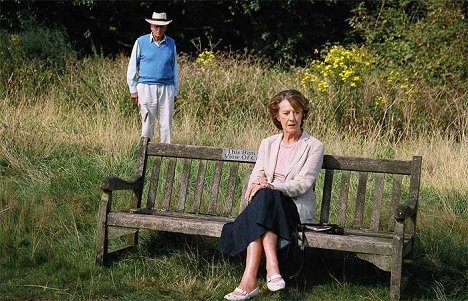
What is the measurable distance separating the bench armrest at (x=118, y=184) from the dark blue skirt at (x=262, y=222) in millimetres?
1034

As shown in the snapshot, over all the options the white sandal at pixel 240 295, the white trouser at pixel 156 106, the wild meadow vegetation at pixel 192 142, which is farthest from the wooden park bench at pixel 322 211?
the white trouser at pixel 156 106

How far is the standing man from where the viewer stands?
9.71 meters

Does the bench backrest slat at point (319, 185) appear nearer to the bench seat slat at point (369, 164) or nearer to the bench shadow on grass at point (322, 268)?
the bench seat slat at point (369, 164)

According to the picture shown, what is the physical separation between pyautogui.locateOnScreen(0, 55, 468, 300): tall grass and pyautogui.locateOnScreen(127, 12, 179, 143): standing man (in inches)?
14.2

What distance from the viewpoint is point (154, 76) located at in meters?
9.71

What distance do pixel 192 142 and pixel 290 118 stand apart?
431cm

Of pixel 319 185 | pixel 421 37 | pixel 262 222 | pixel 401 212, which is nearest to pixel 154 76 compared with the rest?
pixel 319 185

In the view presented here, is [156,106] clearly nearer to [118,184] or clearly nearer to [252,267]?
[118,184]

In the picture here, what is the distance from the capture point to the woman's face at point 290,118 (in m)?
6.22

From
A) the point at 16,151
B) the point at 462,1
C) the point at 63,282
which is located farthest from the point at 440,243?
the point at 462,1

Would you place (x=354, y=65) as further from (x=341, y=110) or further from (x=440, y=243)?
(x=440, y=243)

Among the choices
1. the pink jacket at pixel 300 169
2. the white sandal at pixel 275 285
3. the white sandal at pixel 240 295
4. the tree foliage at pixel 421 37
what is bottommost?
the white sandal at pixel 240 295

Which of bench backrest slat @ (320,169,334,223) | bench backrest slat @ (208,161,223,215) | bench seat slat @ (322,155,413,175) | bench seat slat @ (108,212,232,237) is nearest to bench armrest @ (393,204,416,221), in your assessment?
bench seat slat @ (322,155,413,175)

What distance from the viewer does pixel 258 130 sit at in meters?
10.4
